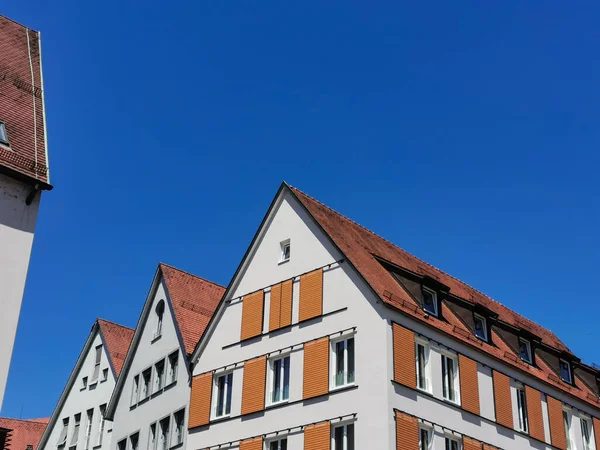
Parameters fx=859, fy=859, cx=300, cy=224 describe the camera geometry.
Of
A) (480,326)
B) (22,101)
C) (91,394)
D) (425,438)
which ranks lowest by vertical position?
(425,438)

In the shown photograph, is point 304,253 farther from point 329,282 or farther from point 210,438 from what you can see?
point 210,438

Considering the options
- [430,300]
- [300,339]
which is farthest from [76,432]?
[430,300]

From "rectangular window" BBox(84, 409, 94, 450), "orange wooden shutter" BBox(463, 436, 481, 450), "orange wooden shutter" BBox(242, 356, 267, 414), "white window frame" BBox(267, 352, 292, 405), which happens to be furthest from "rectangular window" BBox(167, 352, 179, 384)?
"orange wooden shutter" BBox(463, 436, 481, 450)

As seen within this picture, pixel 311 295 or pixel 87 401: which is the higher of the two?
pixel 311 295

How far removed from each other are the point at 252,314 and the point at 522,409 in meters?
13.2

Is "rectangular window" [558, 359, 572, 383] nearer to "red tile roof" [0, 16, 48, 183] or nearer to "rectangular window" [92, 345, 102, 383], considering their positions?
"rectangular window" [92, 345, 102, 383]

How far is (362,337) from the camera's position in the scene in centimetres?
3412

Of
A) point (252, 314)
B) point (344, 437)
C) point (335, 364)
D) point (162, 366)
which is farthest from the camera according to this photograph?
point (162, 366)

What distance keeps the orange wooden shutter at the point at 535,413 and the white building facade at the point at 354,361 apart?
8 cm

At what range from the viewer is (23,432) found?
59.1m

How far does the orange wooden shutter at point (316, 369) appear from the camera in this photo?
34.3 metres

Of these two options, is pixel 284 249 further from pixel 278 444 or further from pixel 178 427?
pixel 178 427

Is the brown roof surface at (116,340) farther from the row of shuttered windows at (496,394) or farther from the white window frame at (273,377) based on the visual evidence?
the row of shuttered windows at (496,394)

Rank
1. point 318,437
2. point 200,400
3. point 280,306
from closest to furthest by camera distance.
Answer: point 318,437, point 280,306, point 200,400
